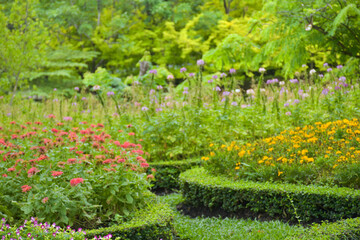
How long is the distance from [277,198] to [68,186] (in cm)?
227

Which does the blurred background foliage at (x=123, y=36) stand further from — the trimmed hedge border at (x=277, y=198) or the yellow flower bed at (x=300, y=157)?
the trimmed hedge border at (x=277, y=198)

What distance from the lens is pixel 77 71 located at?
1970cm

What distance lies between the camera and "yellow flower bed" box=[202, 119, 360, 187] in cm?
450

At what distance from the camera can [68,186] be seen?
11.3 feet

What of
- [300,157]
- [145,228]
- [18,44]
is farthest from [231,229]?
[18,44]

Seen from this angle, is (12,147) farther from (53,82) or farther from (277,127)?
(53,82)

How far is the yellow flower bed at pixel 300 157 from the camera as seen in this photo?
4.50 m

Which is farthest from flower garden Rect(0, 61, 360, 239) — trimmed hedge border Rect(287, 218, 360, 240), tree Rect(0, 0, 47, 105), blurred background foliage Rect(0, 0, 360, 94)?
blurred background foliage Rect(0, 0, 360, 94)

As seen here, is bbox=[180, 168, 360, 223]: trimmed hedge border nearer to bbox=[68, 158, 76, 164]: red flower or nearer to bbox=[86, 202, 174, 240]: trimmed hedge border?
bbox=[86, 202, 174, 240]: trimmed hedge border

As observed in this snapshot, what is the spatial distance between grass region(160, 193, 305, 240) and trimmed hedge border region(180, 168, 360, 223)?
19 cm

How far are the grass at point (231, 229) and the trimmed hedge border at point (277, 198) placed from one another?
7.6 inches

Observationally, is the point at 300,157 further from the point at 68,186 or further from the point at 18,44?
the point at 18,44

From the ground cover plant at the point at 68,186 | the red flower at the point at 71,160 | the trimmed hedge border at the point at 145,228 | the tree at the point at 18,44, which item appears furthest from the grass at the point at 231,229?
the tree at the point at 18,44

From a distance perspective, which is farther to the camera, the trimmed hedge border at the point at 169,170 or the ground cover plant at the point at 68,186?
the trimmed hedge border at the point at 169,170
